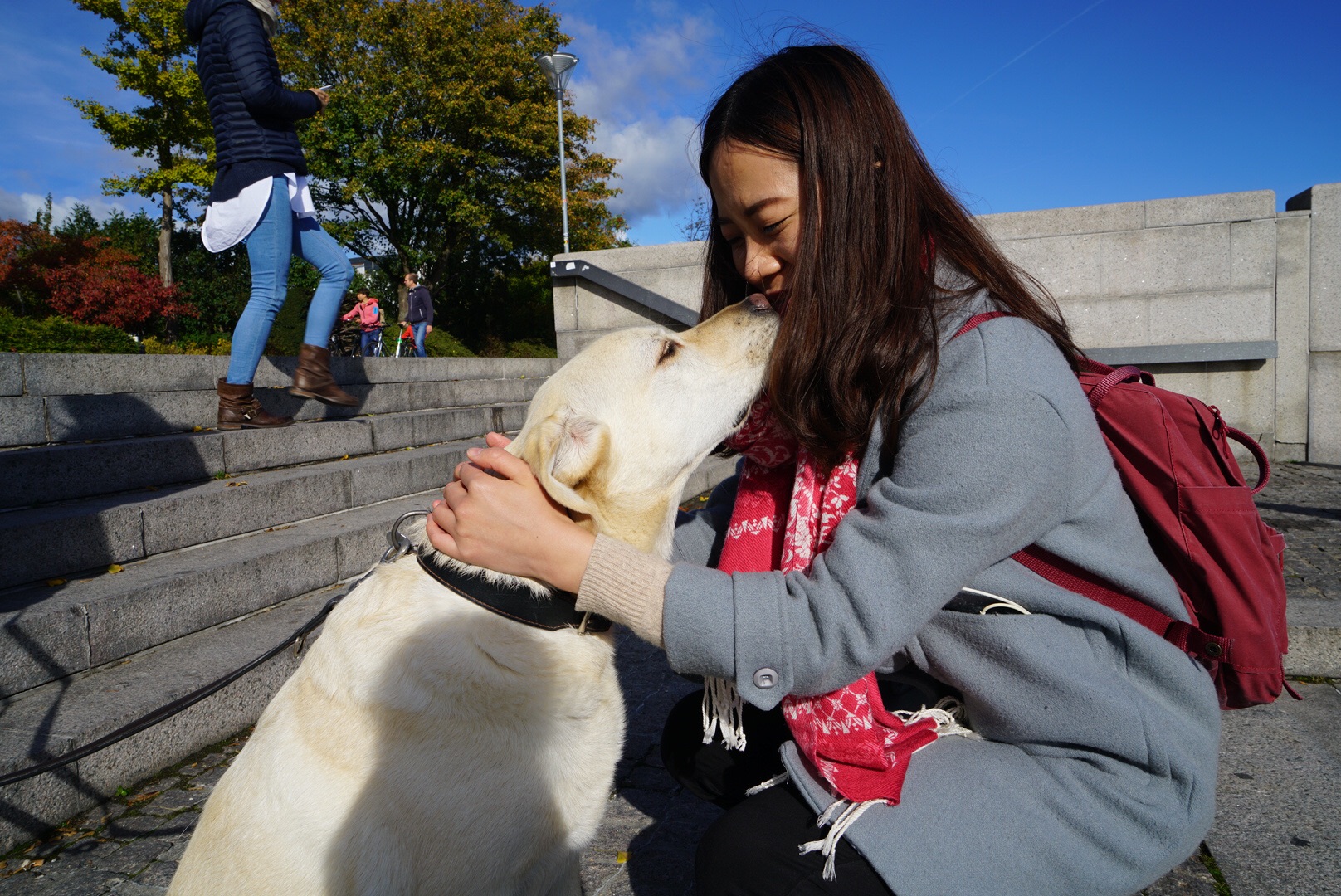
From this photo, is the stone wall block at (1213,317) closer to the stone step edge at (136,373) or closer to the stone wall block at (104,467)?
the stone step edge at (136,373)

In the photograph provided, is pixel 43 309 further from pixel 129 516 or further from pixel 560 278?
pixel 129 516

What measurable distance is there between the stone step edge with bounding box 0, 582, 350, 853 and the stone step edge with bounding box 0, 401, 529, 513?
134 centimetres

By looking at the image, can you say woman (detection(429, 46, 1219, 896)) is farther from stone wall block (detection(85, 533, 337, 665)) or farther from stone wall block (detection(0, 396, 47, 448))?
stone wall block (detection(0, 396, 47, 448))

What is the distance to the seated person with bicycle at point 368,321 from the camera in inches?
717

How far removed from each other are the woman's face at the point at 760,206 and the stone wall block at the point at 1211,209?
360 inches

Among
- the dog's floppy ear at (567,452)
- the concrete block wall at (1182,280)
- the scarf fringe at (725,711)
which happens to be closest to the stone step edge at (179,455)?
the dog's floppy ear at (567,452)

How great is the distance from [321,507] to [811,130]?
167 inches

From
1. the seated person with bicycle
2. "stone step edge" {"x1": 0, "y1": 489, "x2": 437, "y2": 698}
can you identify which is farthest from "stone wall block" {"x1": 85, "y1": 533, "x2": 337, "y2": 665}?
the seated person with bicycle

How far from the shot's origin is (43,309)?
2066 cm

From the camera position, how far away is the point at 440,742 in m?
1.66

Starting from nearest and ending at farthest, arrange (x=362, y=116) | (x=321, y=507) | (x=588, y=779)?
(x=588, y=779), (x=321, y=507), (x=362, y=116)

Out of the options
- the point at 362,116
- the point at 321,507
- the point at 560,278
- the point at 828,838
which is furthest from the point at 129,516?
the point at 362,116

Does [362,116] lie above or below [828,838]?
above

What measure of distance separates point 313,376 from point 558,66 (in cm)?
1578
